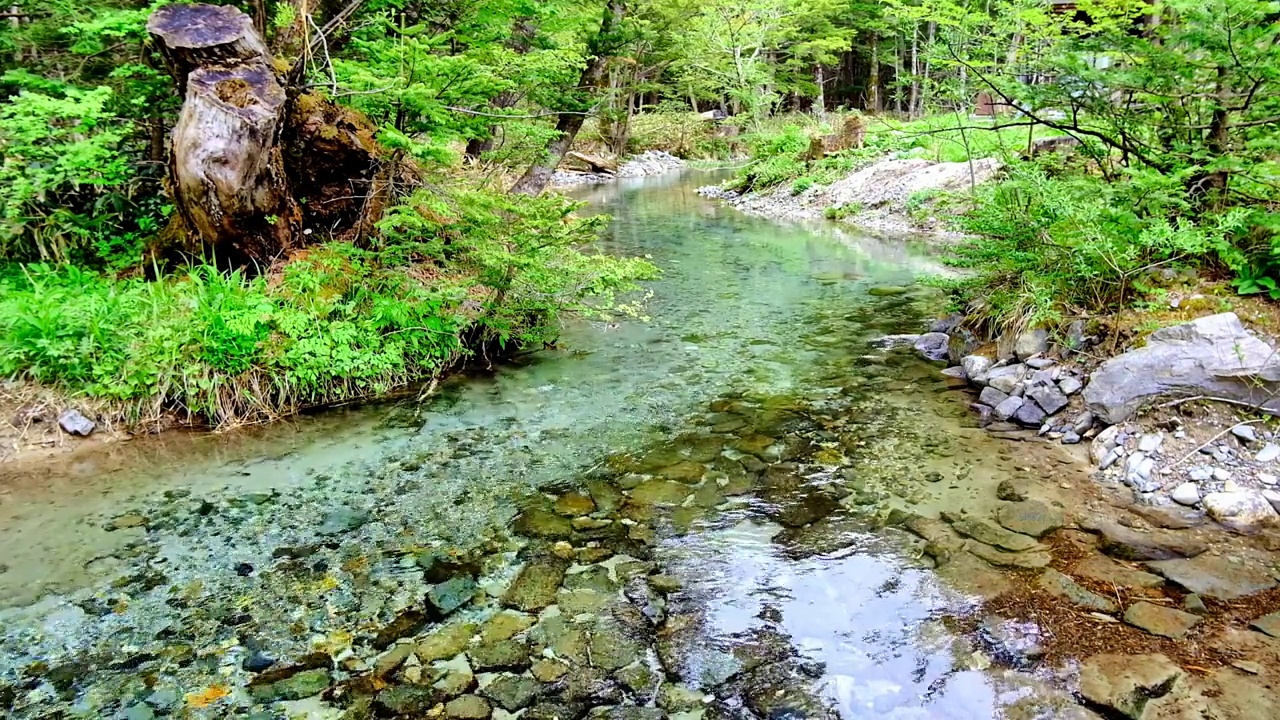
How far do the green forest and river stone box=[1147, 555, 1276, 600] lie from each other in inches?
102

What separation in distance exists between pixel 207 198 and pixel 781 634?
6312mm

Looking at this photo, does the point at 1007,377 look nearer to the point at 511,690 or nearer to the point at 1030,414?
the point at 1030,414

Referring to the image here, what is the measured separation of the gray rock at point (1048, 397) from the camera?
6.34 m

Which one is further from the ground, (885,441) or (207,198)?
(207,198)

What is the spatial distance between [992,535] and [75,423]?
725 cm

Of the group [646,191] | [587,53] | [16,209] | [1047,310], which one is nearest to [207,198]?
[16,209]

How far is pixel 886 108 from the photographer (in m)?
44.6

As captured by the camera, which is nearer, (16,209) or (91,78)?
(16,209)

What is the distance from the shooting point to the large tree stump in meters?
6.45

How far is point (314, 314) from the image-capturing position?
23.2 ft

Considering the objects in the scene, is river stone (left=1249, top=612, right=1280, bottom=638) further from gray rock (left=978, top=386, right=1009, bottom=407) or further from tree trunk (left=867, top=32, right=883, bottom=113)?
tree trunk (left=867, top=32, right=883, bottom=113)

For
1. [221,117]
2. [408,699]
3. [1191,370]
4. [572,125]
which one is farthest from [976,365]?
[221,117]

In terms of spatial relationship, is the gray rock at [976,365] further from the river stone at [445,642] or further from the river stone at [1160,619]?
the river stone at [445,642]

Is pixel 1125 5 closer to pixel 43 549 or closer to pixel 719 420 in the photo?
pixel 719 420
